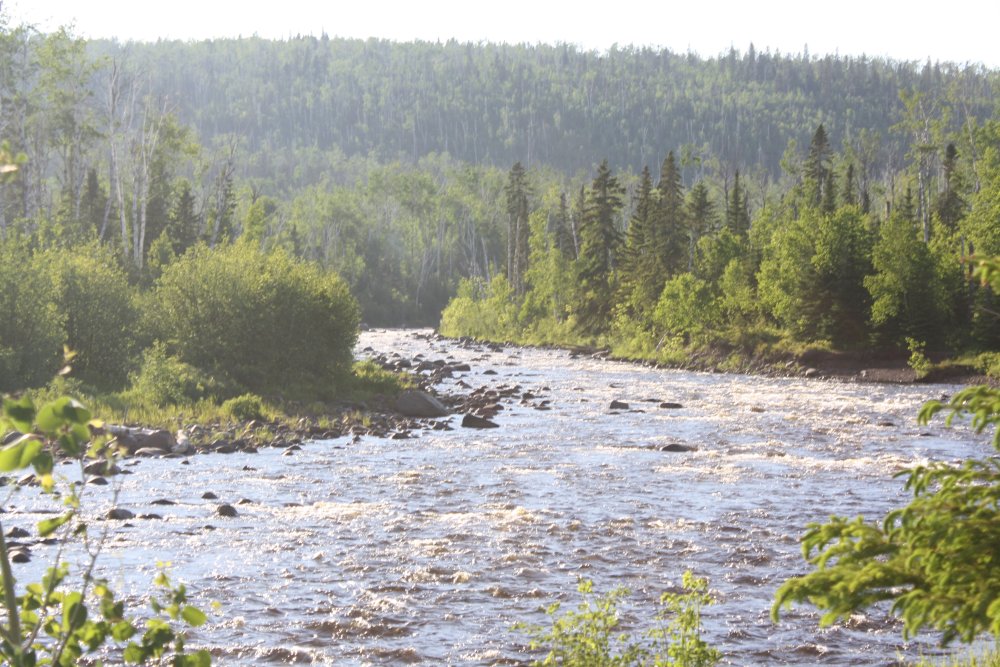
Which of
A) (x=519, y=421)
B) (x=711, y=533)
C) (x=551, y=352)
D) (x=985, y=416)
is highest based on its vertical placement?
(x=985, y=416)

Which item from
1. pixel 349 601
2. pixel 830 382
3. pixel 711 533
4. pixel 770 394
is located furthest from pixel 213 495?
pixel 830 382

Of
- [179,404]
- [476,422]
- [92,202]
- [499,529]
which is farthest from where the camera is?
[92,202]

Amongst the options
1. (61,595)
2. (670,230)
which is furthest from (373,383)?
(670,230)

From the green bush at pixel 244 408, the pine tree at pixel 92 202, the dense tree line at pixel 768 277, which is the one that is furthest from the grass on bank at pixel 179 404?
the pine tree at pixel 92 202

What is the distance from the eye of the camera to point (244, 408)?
106ft

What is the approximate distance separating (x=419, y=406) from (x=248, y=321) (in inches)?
264

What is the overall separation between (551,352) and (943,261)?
27.2 metres

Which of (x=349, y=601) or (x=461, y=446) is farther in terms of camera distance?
(x=461, y=446)

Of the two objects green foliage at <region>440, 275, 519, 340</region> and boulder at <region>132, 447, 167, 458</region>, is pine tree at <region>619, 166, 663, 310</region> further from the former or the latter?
boulder at <region>132, 447, 167, 458</region>

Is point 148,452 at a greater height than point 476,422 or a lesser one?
greater

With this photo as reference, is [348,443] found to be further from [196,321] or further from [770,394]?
[770,394]

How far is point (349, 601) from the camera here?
526 inches

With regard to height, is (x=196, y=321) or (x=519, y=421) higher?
(x=196, y=321)

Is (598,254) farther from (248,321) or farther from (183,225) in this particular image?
(248,321)
